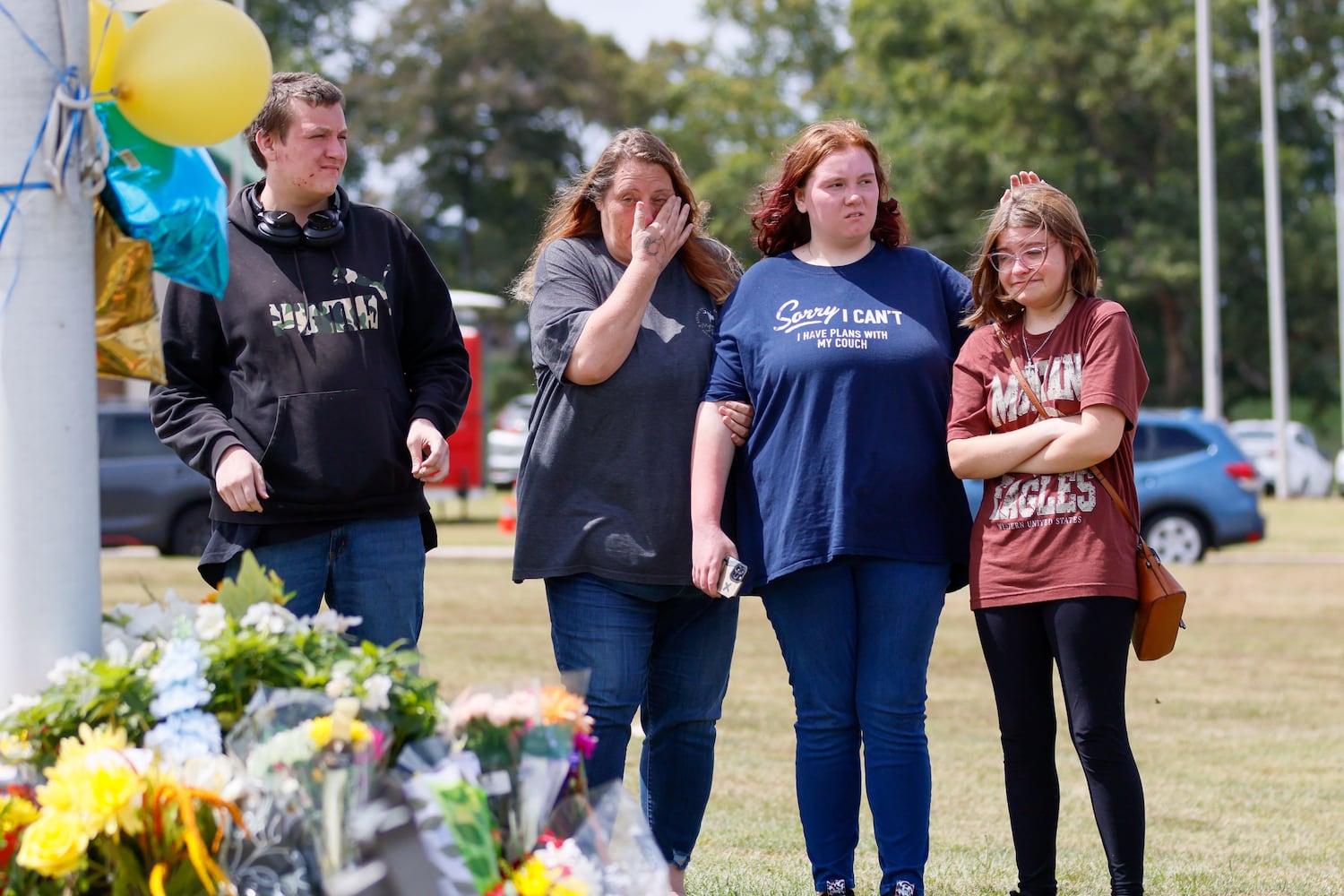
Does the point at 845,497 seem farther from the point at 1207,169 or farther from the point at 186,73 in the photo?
the point at 1207,169

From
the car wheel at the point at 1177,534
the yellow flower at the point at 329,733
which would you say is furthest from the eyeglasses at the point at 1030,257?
the car wheel at the point at 1177,534

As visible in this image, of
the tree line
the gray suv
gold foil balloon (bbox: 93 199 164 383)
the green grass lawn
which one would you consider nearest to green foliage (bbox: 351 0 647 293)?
the tree line

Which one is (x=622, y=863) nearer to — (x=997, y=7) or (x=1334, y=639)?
(x=1334, y=639)

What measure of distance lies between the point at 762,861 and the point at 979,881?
2.07ft

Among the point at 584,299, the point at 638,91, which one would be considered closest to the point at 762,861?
the point at 584,299

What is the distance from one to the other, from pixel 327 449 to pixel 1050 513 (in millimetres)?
1644

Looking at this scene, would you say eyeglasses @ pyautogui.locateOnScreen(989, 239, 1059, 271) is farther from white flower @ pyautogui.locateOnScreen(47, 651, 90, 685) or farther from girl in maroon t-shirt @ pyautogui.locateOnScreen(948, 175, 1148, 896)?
white flower @ pyautogui.locateOnScreen(47, 651, 90, 685)

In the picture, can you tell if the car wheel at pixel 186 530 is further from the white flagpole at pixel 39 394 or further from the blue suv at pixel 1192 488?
the white flagpole at pixel 39 394

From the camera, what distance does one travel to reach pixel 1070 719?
3662 millimetres

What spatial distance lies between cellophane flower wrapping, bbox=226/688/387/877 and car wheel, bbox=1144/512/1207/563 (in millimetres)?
13991

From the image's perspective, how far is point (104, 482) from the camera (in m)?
16.1

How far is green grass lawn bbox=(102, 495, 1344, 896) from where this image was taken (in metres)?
4.54

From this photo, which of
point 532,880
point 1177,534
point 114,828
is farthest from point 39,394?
point 1177,534

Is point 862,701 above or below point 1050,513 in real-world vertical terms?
below
